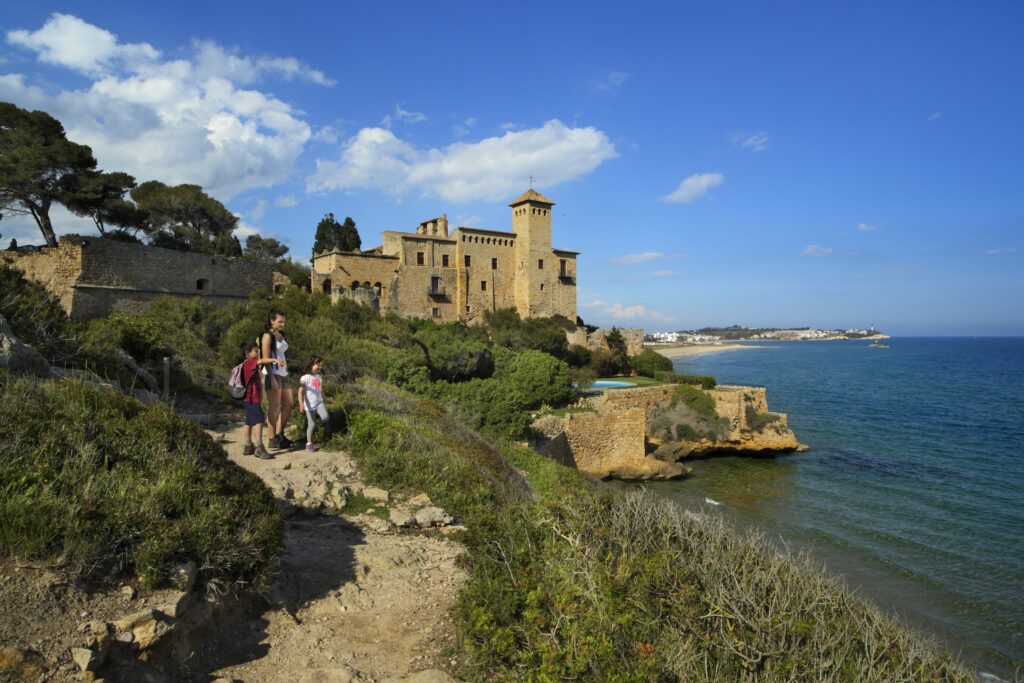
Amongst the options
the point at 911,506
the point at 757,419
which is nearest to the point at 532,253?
the point at 757,419

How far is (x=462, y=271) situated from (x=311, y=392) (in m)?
28.4

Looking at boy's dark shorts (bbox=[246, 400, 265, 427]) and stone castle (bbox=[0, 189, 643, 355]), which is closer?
boy's dark shorts (bbox=[246, 400, 265, 427])

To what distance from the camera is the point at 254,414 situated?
6949 mm

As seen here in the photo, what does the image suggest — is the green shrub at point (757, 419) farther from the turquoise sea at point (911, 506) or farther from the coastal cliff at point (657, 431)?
the turquoise sea at point (911, 506)

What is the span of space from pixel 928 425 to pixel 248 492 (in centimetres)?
3508

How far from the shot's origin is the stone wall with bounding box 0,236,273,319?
62.6 ft

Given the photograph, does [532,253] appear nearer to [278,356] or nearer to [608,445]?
[608,445]

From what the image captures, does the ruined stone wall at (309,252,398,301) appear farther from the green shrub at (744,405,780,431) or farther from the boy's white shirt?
the boy's white shirt

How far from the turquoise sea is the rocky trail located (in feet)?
15.9

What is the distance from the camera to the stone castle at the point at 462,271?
103 ft

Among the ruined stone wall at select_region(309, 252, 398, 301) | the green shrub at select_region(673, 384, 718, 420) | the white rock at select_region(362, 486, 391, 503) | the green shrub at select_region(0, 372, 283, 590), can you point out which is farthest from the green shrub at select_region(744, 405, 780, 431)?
the green shrub at select_region(0, 372, 283, 590)

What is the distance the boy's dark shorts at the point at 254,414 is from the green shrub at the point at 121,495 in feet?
6.12

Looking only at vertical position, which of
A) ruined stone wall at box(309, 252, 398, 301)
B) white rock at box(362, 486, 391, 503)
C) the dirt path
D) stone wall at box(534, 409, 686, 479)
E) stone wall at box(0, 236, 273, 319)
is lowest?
stone wall at box(534, 409, 686, 479)

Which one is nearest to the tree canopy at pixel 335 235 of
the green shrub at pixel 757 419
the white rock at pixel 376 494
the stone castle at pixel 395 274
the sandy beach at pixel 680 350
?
the stone castle at pixel 395 274
